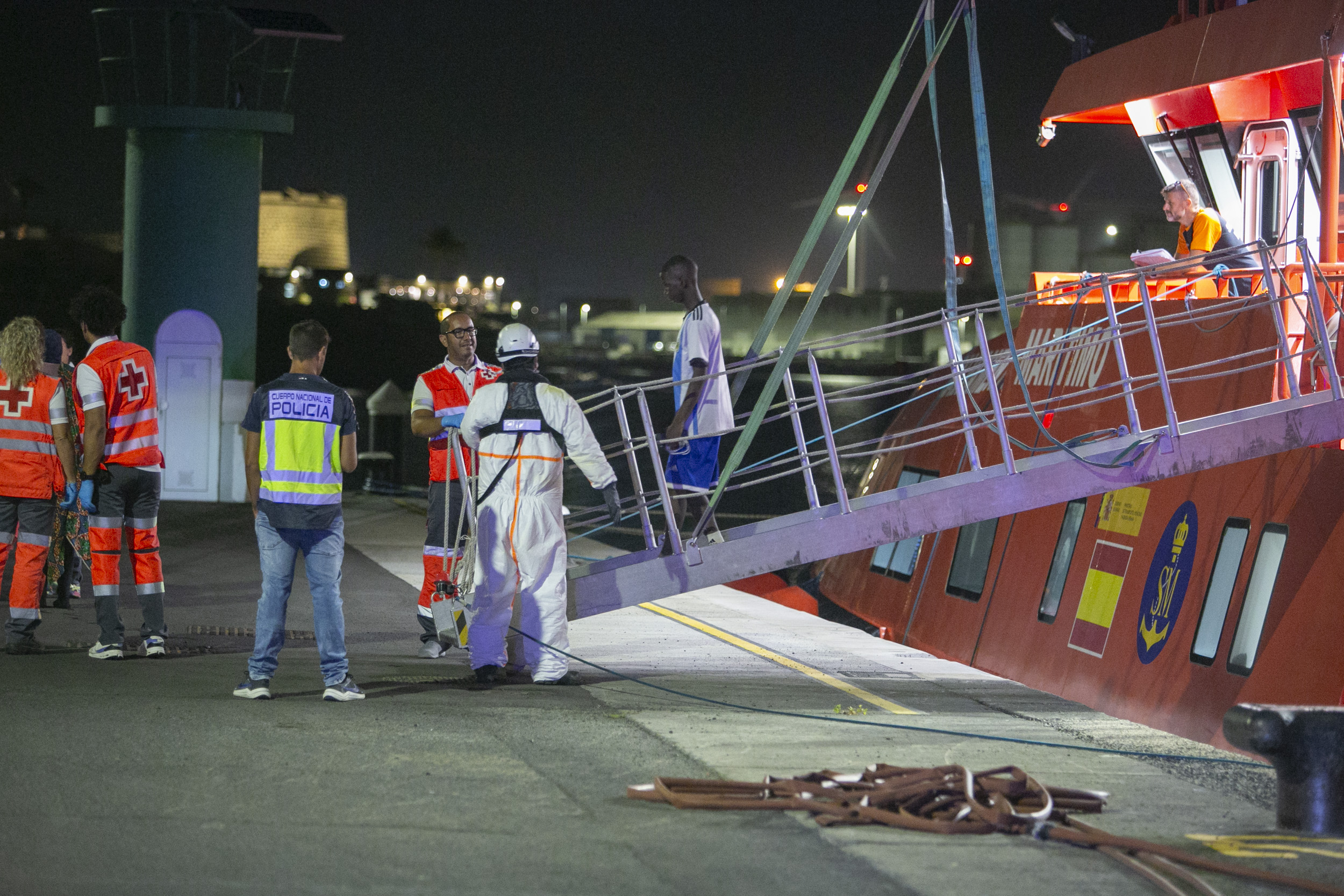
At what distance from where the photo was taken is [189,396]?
19.8 metres

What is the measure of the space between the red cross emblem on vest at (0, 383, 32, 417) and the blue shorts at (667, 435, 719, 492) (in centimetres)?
393

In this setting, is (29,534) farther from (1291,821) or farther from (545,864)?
(1291,821)

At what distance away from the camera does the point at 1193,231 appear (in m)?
11.1

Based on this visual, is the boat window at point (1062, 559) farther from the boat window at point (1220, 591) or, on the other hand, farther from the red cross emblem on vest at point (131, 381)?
the red cross emblem on vest at point (131, 381)

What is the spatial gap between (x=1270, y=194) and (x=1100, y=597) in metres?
4.02

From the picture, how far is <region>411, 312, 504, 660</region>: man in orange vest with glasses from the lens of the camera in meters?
8.84

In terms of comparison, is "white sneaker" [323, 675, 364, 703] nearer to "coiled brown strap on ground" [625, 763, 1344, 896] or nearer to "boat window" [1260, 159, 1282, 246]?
"coiled brown strap on ground" [625, 763, 1344, 896]

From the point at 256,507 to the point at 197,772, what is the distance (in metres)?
→ 1.85

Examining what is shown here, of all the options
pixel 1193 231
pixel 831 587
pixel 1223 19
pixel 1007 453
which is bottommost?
→ pixel 831 587

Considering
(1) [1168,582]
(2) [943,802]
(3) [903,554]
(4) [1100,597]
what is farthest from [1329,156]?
(2) [943,802]

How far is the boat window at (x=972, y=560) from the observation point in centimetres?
1247

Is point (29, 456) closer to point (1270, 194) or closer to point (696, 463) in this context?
point (696, 463)

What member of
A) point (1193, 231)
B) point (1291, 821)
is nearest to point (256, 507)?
point (1291, 821)

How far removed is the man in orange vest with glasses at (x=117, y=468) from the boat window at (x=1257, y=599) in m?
6.51
